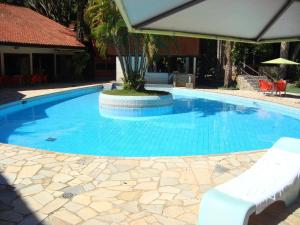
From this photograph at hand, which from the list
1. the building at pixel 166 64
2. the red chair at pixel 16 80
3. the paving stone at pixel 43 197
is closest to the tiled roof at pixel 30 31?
Result: the red chair at pixel 16 80

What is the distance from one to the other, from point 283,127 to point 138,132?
624 centimetres

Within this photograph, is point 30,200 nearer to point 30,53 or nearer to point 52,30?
point 30,53

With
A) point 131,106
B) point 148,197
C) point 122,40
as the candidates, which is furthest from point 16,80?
point 148,197

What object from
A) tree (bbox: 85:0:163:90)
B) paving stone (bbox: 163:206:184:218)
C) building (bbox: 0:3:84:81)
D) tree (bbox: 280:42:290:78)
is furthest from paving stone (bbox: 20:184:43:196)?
tree (bbox: 280:42:290:78)

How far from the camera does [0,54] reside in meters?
22.7

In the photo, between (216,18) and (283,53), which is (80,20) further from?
(216,18)

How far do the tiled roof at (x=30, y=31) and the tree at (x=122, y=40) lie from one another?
6.03 meters

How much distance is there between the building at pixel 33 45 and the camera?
75.4 feet

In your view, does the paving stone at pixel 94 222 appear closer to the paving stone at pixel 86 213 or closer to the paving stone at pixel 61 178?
the paving stone at pixel 86 213

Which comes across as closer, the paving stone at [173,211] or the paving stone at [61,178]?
the paving stone at [173,211]

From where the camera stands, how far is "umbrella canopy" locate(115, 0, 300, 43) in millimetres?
2660

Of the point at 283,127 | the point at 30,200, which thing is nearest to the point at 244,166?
the point at 30,200

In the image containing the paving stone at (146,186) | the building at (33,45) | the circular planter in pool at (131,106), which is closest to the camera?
the paving stone at (146,186)

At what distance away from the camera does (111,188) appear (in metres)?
6.18
